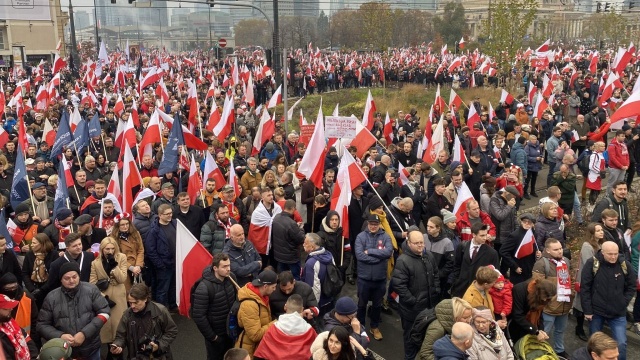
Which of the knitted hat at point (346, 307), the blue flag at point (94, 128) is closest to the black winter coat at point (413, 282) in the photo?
the knitted hat at point (346, 307)

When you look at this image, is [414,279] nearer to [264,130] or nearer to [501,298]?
[501,298]

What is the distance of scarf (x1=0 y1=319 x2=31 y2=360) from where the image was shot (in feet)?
15.8

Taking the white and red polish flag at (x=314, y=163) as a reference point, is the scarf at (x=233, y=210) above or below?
below

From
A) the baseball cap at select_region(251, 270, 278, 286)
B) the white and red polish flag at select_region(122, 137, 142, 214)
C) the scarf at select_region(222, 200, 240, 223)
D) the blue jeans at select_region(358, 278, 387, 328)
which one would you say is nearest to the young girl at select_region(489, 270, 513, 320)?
the blue jeans at select_region(358, 278, 387, 328)

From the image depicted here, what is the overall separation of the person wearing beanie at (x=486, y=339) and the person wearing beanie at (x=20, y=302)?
394cm

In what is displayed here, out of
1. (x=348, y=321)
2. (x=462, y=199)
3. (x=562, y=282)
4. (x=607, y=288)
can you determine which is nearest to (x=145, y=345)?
(x=348, y=321)

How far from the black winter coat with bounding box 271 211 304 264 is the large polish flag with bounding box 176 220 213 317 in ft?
4.42

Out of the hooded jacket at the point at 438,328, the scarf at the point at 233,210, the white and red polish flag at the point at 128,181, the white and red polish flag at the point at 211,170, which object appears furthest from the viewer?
the white and red polish flag at the point at 211,170

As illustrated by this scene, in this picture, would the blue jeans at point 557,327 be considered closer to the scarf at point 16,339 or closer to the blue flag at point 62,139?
the scarf at point 16,339

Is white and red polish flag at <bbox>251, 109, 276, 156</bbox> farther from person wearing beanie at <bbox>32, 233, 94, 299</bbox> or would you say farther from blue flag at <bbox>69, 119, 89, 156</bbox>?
person wearing beanie at <bbox>32, 233, 94, 299</bbox>

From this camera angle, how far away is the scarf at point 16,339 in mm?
4828

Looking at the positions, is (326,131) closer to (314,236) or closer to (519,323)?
(314,236)

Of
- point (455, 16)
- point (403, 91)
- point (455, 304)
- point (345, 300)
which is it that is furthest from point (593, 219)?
point (455, 16)

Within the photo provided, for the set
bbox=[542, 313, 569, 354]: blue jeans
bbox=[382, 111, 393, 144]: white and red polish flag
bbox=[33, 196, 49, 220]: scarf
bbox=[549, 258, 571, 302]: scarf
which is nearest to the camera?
bbox=[549, 258, 571, 302]: scarf
